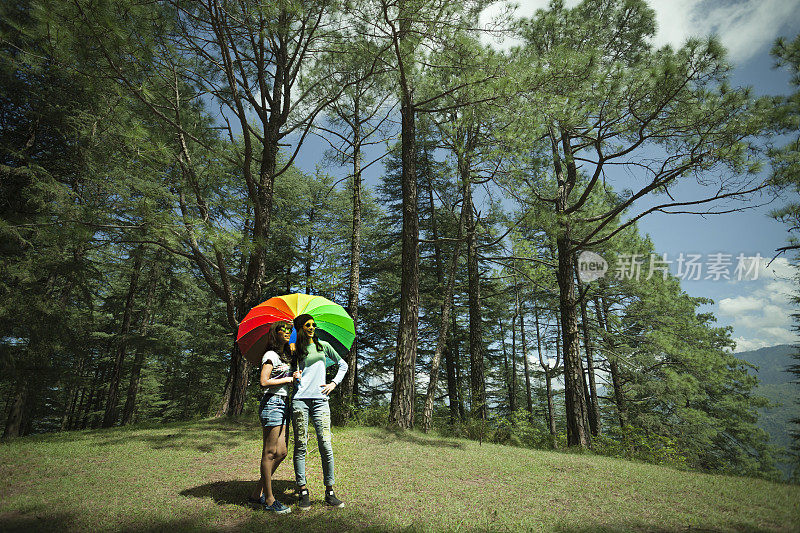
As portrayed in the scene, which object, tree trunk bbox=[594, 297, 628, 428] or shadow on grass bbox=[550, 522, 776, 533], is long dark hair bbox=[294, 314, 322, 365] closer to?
shadow on grass bbox=[550, 522, 776, 533]

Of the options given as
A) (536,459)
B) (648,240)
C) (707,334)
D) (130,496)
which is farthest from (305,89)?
(707,334)

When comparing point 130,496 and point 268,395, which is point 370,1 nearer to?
point 268,395

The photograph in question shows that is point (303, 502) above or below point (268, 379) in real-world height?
below

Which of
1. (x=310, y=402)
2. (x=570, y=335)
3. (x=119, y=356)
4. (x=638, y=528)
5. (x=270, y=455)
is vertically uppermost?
(x=570, y=335)

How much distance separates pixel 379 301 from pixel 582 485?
40.3ft

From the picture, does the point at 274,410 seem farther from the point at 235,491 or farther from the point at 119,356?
the point at 119,356

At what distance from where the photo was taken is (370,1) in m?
6.55

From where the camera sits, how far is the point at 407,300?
25.1ft

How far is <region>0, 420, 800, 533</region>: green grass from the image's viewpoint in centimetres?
294

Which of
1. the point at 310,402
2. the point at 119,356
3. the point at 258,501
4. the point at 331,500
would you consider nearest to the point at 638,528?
the point at 331,500

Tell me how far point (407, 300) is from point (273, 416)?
15.2 ft

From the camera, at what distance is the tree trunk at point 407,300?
7230 mm

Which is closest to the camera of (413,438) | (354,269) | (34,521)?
(34,521)

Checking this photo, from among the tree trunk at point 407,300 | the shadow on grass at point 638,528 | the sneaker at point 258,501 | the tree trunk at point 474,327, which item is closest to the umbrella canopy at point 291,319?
the sneaker at point 258,501
